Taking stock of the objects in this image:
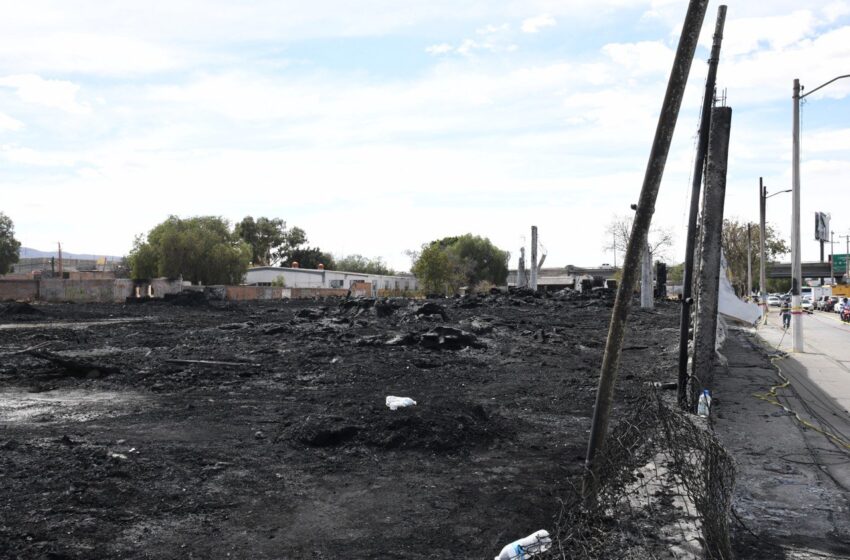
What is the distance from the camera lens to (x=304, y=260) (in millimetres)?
115438

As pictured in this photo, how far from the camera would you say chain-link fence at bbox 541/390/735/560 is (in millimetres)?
4273

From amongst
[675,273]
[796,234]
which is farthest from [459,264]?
[796,234]

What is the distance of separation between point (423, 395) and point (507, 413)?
168 cm

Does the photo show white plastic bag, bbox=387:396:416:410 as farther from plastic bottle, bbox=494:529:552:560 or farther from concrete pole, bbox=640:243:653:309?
concrete pole, bbox=640:243:653:309

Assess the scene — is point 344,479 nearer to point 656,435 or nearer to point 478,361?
point 656,435

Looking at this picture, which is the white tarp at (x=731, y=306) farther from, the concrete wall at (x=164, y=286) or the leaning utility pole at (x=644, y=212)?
the concrete wall at (x=164, y=286)

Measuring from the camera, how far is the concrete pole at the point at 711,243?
1070cm

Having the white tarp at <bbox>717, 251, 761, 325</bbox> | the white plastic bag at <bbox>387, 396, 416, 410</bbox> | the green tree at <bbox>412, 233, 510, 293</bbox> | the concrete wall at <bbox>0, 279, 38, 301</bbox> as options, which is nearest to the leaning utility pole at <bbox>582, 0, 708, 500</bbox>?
the white plastic bag at <bbox>387, 396, 416, 410</bbox>

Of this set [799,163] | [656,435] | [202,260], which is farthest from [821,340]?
[202,260]

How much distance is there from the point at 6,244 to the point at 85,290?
102 ft

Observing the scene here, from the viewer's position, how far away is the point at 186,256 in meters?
64.6

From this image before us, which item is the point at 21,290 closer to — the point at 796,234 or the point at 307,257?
the point at 796,234

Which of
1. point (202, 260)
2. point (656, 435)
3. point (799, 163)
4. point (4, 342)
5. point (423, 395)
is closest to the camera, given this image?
point (656, 435)

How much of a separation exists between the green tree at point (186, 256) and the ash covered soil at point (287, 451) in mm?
50126
